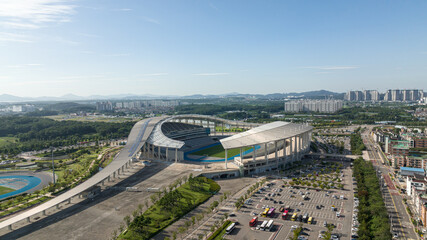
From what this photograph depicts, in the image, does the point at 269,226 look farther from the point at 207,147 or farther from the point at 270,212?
the point at 207,147

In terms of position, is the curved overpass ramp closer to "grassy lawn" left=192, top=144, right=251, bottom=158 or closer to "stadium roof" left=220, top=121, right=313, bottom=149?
"grassy lawn" left=192, top=144, right=251, bottom=158

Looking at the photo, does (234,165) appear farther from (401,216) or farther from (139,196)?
(401,216)

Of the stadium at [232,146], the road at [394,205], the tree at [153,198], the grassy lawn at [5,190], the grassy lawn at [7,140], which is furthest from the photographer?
the grassy lawn at [7,140]

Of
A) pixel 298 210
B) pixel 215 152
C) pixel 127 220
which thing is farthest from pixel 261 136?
pixel 127 220

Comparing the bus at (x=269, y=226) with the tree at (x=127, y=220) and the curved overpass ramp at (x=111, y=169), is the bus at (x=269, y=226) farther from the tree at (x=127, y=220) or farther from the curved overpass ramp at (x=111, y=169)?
the curved overpass ramp at (x=111, y=169)

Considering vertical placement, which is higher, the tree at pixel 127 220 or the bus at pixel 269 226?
the tree at pixel 127 220

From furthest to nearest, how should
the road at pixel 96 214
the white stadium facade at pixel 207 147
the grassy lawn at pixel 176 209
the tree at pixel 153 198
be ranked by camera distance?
the white stadium facade at pixel 207 147
the tree at pixel 153 198
the grassy lawn at pixel 176 209
the road at pixel 96 214

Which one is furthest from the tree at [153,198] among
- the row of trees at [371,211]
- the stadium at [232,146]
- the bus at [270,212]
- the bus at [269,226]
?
the row of trees at [371,211]

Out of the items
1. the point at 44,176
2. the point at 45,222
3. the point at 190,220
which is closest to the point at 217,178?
the point at 190,220

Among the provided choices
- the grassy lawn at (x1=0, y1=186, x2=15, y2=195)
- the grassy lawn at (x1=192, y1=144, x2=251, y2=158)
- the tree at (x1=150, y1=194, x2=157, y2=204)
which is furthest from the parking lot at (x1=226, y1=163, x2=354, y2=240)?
the grassy lawn at (x1=0, y1=186, x2=15, y2=195)
